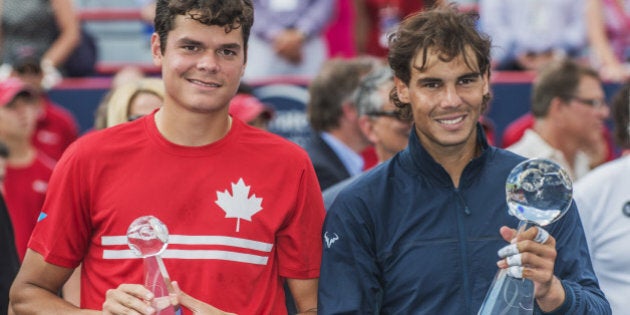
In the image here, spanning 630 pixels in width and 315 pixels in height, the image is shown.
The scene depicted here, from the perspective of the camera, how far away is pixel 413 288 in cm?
404

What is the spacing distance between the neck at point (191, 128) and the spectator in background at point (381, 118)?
5.77ft

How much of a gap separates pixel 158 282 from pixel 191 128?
0.62 meters

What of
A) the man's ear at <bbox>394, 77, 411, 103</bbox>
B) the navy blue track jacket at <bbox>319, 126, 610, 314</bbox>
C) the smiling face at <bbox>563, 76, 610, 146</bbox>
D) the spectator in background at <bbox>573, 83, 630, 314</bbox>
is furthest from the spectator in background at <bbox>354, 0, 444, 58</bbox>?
the navy blue track jacket at <bbox>319, 126, 610, 314</bbox>

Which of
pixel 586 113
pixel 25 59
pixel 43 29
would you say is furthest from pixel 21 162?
pixel 586 113

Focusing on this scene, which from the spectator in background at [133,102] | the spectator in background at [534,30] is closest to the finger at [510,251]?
the spectator in background at [133,102]

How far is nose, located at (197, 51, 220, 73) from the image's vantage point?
408 centimetres

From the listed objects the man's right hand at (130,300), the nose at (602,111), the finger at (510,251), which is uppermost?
the finger at (510,251)

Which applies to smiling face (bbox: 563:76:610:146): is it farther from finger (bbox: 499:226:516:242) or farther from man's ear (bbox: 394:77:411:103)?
finger (bbox: 499:226:516:242)

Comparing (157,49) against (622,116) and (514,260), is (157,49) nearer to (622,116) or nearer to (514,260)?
(514,260)

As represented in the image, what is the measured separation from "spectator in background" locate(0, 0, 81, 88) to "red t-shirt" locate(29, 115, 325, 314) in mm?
5809

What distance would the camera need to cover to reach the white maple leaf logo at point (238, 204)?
408 cm

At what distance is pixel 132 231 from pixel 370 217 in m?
0.84

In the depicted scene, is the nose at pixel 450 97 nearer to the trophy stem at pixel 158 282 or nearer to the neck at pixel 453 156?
the neck at pixel 453 156

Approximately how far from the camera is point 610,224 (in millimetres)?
5332
